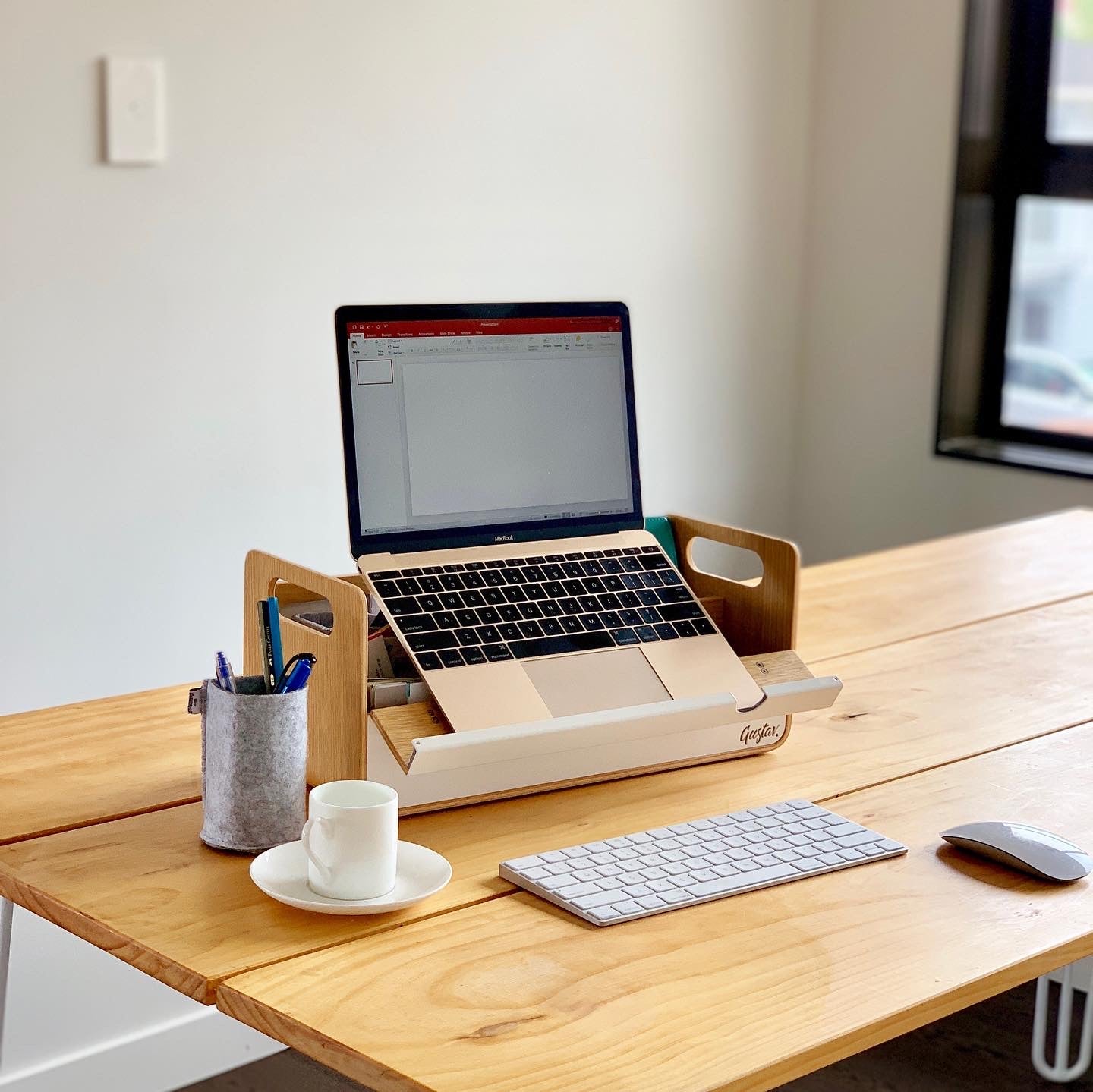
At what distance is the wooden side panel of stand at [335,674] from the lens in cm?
101

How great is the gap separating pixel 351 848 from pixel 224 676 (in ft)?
0.53

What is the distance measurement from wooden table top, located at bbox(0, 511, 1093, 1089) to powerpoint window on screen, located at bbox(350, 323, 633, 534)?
23 cm

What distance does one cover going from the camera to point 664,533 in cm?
130

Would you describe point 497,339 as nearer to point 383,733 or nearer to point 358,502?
point 358,502

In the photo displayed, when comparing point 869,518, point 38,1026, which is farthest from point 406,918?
point 869,518

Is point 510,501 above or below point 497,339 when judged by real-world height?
below

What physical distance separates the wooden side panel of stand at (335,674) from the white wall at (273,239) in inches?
42.0

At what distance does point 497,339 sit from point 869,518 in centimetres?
200

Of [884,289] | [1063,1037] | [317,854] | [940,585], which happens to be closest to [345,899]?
[317,854]

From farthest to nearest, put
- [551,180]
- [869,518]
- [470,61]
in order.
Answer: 1. [869,518]
2. [551,180]
3. [470,61]

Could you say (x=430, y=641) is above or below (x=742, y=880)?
above

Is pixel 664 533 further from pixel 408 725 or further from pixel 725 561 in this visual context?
pixel 408 725

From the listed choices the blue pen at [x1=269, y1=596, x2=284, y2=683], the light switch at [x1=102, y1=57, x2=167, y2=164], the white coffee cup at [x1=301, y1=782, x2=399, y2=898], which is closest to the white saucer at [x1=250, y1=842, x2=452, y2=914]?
the white coffee cup at [x1=301, y1=782, x2=399, y2=898]

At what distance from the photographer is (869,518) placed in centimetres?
306
